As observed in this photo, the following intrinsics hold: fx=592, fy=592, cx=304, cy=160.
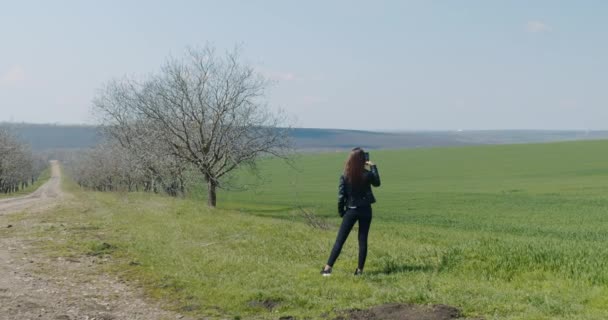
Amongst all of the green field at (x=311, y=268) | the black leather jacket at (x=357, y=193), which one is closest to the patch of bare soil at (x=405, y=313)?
the green field at (x=311, y=268)

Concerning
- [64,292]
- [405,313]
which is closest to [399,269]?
[405,313]

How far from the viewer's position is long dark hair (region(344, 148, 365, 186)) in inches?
371

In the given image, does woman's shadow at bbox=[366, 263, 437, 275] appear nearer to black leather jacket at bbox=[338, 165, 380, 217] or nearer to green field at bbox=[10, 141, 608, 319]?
green field at bbox=[10, 141, 608, 319]

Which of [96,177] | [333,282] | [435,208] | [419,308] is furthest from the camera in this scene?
[96,177]

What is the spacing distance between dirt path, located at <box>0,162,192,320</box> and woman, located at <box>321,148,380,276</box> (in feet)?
10.5

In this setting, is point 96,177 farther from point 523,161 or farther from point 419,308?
point 419,308

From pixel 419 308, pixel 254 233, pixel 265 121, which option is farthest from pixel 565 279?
pixel 265 121

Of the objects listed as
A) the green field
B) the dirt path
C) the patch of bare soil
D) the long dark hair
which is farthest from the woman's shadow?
the dirt path

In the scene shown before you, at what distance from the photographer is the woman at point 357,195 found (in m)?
9.45

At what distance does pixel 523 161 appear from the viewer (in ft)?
329

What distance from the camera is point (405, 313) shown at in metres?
7.20

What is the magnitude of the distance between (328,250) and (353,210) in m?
3.14

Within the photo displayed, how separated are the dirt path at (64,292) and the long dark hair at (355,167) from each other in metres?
3.45

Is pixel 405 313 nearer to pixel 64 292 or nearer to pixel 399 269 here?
pixel 399 269
